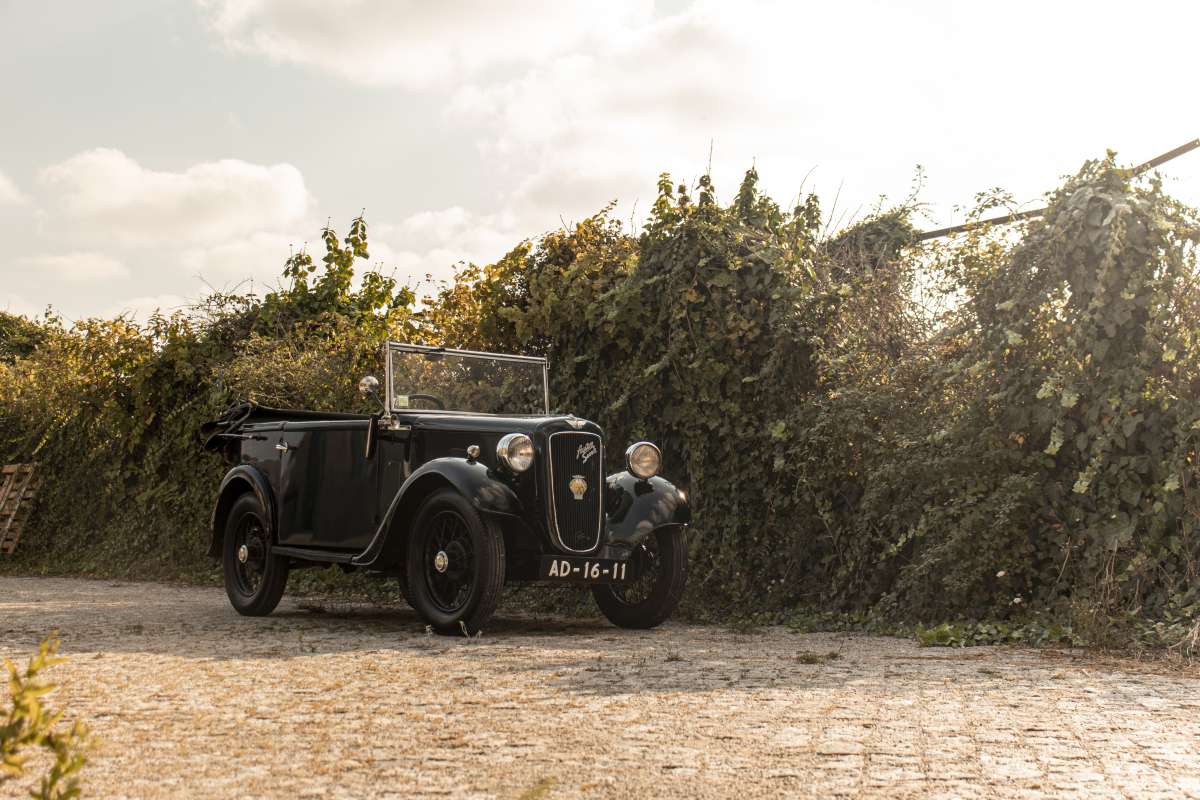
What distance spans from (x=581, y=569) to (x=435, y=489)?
1023mm

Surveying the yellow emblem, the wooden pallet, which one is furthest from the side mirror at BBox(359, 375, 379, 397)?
the wooden pallet

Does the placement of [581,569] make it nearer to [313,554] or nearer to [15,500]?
[313,554]

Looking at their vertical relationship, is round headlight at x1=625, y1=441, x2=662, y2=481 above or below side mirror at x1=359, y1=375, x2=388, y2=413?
below

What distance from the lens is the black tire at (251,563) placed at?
870 cm

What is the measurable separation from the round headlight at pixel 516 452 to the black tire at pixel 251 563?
7.56ft

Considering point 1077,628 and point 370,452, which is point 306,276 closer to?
point 370,452

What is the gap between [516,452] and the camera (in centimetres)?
729

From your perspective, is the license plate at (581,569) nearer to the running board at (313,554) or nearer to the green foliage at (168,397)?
the running board at (313,554)

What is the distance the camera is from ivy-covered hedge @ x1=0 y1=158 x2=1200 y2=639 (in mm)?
6988

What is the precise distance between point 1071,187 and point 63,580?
36.7ft

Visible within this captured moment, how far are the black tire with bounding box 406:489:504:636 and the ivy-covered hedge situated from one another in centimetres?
207

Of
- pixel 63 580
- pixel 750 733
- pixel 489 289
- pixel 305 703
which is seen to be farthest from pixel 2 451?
pixel 750 733

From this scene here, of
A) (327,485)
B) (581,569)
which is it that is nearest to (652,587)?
(581,569)

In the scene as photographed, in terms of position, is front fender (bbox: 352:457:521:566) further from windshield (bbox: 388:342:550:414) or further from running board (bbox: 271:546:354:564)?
windshield (bbox: 388:342:550:414)
